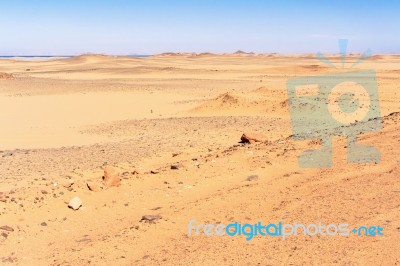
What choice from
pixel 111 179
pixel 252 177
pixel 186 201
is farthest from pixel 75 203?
pixel 252 177

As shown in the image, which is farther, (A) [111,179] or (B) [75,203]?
(A) [111,179]

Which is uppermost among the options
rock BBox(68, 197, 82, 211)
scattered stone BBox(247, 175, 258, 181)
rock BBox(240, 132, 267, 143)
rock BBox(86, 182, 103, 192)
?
scattered stone BBox(247, 175, 258, 181)

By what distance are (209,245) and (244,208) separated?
3.57ft

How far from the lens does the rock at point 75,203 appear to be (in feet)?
22.0

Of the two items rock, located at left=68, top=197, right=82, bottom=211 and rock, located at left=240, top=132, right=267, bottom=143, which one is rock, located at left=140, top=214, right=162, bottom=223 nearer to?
rock, located at left=68, top=197, right=82, bottom=211

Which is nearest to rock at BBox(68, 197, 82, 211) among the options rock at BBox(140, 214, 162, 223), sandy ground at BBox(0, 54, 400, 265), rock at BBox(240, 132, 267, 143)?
sandy ground at BBox(0, 54, 400, 265)

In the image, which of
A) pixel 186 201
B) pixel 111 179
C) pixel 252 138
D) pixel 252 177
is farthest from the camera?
pixel 252 138

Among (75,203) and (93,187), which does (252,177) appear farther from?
(75,203)

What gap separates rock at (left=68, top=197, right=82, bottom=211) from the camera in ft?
22.0

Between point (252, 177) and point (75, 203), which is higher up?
point (252, 177)

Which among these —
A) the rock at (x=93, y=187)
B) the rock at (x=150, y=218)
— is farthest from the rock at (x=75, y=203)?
the rock at (x=150, y=218)

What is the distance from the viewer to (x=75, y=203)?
22.1ft

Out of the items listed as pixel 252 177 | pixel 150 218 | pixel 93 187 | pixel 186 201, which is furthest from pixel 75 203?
pixel 252 177

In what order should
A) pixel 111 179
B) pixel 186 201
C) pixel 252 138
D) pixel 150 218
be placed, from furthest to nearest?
pixel 252 138 < pixel 111 179 < pixel 186 201 < pixel 150 218
